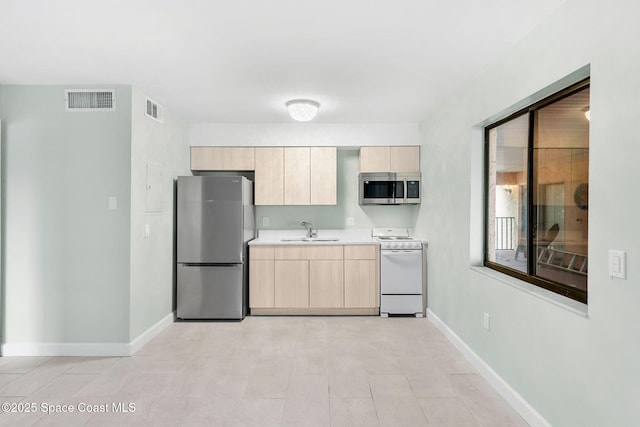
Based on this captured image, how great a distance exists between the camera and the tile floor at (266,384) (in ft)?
7.53

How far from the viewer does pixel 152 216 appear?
3.70 m

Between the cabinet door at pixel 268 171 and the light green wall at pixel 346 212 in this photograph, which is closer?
the cabinet door at pixel 268 171

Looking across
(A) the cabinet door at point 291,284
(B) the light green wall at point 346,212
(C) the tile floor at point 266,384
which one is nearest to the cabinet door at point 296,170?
(B) the light green wall at point 346,212

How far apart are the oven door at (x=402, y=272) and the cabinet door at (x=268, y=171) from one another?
1.65m

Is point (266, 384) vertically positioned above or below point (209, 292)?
below

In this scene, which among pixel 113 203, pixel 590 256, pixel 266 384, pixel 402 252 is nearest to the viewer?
pixel 590 256

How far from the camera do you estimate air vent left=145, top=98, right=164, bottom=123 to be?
3583mm

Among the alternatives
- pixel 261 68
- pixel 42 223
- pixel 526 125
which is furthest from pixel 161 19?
pixel 526 125

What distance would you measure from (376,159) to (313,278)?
1.72 metres

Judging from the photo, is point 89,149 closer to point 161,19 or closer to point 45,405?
point 161,19

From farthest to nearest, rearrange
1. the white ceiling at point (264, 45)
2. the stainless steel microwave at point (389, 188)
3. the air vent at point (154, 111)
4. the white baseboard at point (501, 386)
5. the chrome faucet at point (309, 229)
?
1. the chrome faucet at point (309, 229)
2. the stainless steel microwave at point (389, 188)
3. the air vent at point (154, 111)
4. the white baseboard at point (501, 386)
5. the white ceiling at point (264, 45)

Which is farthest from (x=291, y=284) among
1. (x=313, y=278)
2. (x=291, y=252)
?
(x=291, y=252)

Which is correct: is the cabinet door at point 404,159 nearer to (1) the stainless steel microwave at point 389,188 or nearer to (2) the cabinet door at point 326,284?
(1) the stainless steel microwave at point 389,188

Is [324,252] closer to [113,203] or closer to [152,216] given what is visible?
[152,216]
